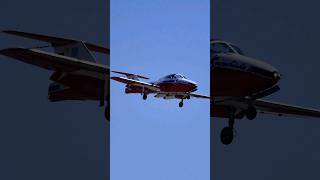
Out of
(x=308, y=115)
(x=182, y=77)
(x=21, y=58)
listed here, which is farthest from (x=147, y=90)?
(x=308, y=115)

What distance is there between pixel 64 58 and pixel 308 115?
13165 mm

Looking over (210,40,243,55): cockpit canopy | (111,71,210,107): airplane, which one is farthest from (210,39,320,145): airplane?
(111,71,210,107): airplane

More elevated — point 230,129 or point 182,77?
point 182,77

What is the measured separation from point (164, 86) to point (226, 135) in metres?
5.58

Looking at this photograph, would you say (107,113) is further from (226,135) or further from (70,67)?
(226,135)

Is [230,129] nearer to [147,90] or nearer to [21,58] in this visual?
[147,90]

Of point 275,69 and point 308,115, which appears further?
point 308,115

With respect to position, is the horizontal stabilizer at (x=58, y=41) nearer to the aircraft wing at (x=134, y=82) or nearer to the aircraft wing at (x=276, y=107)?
the aircraft wing at (x=134, y=82)

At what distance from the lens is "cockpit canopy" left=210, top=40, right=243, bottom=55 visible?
2780cm

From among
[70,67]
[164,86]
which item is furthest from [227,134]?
[70,67]

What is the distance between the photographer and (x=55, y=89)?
31.6m

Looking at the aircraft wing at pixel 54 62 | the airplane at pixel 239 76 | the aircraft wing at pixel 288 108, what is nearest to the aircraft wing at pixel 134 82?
the aircraft wing at pixel 54 62

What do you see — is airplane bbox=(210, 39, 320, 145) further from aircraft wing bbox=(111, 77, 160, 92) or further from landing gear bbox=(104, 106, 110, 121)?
landing gear bbox=(104, 106, 110, 121)

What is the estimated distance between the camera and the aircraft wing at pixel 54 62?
27406 mm
